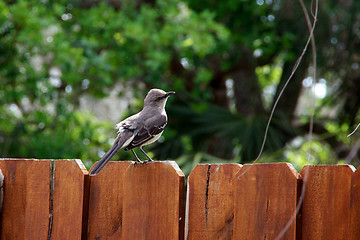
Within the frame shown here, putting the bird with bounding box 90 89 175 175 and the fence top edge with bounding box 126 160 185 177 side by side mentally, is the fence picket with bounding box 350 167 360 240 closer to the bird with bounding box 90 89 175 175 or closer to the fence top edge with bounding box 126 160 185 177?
the fence top edge with bounding box 126 160 185 177

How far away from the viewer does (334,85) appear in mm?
7562

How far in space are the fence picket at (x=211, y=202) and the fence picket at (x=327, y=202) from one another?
0.36m

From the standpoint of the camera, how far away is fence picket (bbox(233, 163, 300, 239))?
95.1 inches

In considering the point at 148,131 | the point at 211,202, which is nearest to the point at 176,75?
the point at 148,131

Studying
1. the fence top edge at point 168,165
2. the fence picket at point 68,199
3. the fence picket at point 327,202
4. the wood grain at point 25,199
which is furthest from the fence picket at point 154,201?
the fence picket at point 327,202

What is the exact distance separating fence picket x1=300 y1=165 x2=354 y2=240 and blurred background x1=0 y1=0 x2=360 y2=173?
3945 mm

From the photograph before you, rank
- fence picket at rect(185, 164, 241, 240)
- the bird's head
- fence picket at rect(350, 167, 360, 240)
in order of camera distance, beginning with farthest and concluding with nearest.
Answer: the bird's head
fence picket at rect(185, 164, 241, 240)
fence picket at rect(350, 167, 360, 240)

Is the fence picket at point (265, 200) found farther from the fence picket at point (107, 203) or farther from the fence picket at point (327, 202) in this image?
the fence picket at point (107, 203)

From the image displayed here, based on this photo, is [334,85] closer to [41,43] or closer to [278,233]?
[41,43]

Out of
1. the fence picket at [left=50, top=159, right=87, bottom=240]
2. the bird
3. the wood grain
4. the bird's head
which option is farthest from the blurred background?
the fence picket at [left=50, top=159, right=87, bottom=240]

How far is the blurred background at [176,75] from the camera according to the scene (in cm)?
701

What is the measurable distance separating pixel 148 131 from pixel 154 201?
86cm

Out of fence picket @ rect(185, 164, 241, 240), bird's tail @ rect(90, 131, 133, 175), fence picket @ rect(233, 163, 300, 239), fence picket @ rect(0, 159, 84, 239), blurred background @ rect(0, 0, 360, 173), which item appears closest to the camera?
fence picket @ rect(233, 163, 300, 239)

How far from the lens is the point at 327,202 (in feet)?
7.71
